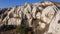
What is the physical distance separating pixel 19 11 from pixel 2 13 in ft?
34.4

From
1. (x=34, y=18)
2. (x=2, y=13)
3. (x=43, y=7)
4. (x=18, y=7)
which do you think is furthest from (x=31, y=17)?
(x=2, y=13)

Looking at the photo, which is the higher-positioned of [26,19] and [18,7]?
[18,7]

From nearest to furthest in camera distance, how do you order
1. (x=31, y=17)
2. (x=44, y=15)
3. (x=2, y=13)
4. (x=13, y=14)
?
(x=44, y=15), (x=31, y=17), (x=13, y=14), (x=2, y=13)

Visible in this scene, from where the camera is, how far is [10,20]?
255 ft

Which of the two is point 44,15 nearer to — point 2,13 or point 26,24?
point 26,24

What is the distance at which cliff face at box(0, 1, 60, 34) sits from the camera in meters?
65.3

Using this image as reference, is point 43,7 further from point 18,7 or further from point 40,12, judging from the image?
point 18,7

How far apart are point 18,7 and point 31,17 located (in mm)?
12998

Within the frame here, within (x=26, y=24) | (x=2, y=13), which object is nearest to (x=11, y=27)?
(x=26, y=24)

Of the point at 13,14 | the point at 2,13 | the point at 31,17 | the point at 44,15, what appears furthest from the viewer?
the point at 2,13

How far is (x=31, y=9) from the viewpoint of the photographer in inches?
3127

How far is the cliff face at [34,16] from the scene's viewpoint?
65312 mm

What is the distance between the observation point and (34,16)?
75.2 meters

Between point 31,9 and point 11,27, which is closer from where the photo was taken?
point 11,27
